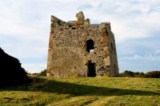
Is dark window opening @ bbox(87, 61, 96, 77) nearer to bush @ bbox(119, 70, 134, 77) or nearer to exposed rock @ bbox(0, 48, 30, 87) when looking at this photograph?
bush @ bbox(119, 70, 134, 77)

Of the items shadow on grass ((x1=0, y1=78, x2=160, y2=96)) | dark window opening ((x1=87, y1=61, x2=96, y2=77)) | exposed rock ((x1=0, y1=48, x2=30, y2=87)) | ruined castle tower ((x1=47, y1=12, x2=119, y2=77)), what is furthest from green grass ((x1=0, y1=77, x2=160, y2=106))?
dark window opening ((x1=87, y1=61, x2=96, y2=77))

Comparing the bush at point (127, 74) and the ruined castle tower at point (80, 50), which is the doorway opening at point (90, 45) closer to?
the ruined castle tower at point (80, 50)

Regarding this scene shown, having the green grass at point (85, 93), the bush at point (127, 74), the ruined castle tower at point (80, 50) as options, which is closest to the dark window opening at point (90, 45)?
the ruined castle tower at point (80, 50)

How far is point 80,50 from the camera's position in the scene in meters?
52.1

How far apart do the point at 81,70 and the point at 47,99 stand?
21214 millimetres

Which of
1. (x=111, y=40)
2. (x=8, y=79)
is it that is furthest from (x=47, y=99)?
(x=111, y=40)

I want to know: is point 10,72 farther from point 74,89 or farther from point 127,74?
point 127,74

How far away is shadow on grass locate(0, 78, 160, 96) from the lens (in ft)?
109

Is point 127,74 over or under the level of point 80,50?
under

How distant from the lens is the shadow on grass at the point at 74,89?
3316cm

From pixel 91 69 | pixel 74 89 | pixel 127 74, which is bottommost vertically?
pixel 74 89

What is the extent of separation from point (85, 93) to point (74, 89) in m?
2.00

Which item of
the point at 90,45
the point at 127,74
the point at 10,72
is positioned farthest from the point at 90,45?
the point at 10,72

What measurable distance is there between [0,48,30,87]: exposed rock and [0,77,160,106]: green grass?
56.0 inches
